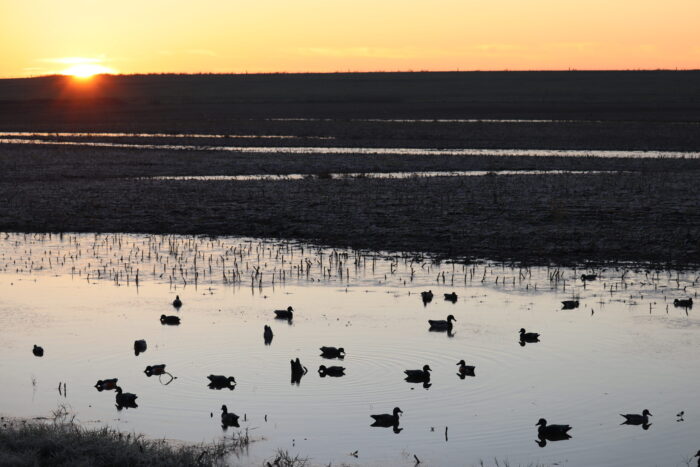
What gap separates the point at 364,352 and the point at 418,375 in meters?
1.76

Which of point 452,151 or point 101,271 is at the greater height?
point 452,151

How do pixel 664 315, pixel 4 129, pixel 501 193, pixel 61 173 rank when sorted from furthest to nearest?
pixel 4 129
pixel 61 173
pixel 501 193
pixel 664 315

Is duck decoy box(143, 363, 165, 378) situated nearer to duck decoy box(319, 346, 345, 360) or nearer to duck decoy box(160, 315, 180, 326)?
duck decoy box(319, 346, 345, 360)

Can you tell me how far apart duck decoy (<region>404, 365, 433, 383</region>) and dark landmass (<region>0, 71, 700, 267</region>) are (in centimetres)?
977

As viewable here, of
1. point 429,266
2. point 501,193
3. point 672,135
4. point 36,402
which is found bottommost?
point 36,402

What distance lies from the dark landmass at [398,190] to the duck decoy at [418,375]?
9.77 m

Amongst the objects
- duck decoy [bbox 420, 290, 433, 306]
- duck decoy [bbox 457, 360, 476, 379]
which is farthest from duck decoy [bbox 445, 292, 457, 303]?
duck decoy [bbox 457, 360, 476, 379]

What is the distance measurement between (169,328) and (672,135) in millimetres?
55999

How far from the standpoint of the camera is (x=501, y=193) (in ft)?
110

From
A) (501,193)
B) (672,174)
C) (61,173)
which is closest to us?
(501,193)

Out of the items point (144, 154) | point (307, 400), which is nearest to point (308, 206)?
point (307, 400)

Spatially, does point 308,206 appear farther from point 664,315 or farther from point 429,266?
point 664,315

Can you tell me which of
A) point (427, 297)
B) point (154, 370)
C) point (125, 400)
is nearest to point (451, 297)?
point (427, 297)

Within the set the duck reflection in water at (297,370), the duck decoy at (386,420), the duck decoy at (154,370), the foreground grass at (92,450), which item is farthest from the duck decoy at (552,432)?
the duck decoy at (154,370)
